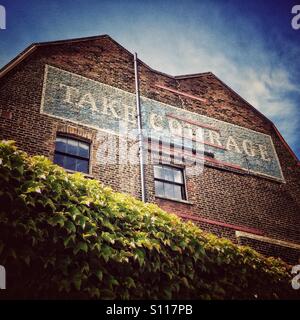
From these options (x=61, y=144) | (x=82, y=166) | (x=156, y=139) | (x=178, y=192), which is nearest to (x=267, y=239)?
(x=178, y=192)

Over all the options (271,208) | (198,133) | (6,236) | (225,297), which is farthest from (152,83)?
(6,236)

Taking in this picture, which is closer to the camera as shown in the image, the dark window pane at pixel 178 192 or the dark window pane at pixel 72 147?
the dark window pane at pixel 72 147

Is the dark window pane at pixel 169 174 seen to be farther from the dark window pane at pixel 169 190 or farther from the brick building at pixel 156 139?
the dark window pane at pixel 169 190

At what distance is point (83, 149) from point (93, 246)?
4970 millimetres

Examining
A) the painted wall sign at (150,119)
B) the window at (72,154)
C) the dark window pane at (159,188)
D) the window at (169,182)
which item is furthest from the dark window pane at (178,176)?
the window at (72,154)

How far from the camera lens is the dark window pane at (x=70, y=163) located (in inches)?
385

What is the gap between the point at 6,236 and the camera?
5.22 m

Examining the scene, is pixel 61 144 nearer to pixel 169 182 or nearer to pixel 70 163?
pixel 70 163

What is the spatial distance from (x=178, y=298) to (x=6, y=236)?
3.41 meters

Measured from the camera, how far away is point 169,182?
11102mm

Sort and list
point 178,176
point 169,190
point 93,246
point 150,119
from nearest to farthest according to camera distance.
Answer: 1. point 93,246
2. point 169,190
3. point 178,176
4. point 150,119

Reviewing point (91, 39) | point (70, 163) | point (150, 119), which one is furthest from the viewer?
point (91, 39)

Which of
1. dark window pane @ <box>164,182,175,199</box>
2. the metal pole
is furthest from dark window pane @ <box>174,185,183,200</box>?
the metal pole
